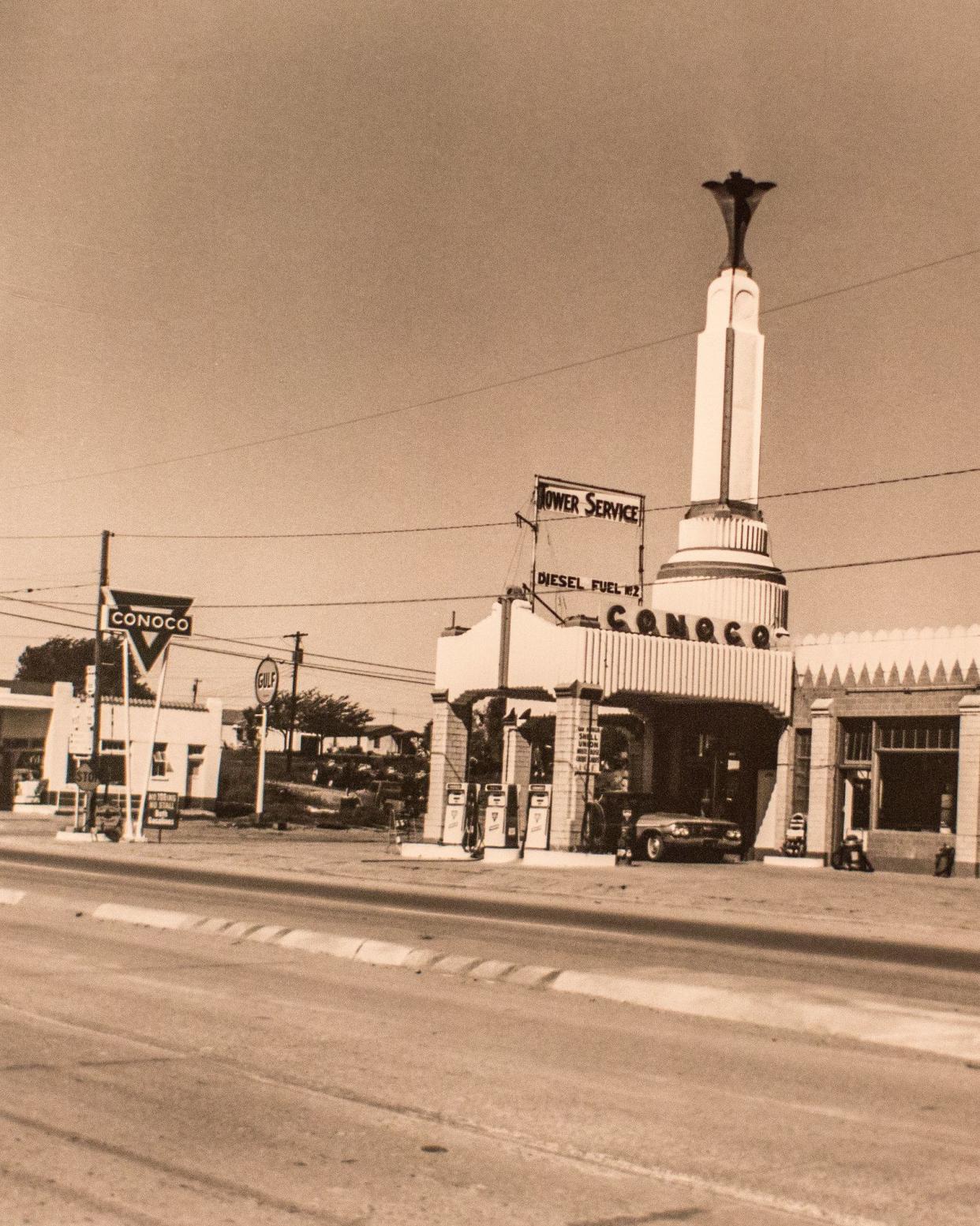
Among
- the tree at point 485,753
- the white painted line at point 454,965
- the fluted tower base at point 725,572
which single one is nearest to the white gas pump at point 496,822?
the fluted tower base at point 725,572

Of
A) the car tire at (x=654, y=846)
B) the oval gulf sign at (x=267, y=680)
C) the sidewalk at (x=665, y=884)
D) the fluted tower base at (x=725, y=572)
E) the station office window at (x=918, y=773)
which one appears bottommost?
the sidewalk at (x=665, y=884)

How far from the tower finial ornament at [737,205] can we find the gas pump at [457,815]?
16972 millimetres

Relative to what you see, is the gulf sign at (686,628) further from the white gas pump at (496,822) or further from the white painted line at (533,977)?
the white painted line at (533,977)

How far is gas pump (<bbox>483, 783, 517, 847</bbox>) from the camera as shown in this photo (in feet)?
125

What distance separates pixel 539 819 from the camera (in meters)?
36.7

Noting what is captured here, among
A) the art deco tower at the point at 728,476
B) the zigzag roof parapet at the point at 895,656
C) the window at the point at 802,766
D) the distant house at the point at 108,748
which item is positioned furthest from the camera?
the distant house at the point at 108,748

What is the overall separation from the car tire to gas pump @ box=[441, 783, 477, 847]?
181 inches

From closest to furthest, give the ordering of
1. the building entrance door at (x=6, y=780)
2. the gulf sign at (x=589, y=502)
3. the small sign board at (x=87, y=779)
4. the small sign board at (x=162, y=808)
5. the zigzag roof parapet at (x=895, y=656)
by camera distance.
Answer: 1. the zigzag roof parapet at (x=895, y=656)
2. the gulf sign at (x=589, y=502)
3. the small sign board at (x=87, y=779)
4. the small sign board at (x=162, y=808)
5. the building entrance door at (x=6, y=780)

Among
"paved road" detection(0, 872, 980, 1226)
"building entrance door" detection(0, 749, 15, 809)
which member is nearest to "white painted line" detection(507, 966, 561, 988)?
"paved road" detection(0, 872, 980, 1226)

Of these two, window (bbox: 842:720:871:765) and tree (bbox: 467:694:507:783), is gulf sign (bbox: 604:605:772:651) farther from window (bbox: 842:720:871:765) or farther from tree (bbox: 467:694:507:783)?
tree (bbox: 467:694:507:783)

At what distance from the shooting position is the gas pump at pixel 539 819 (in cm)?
3656

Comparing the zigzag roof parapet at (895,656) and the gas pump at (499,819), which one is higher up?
the zigzag roof parapet at (895,656)

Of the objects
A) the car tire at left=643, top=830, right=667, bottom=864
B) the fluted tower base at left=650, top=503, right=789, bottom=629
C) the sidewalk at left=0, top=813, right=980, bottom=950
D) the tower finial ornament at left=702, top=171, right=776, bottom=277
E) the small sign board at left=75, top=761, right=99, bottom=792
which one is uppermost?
the tower finial ornament at left=702, top=171, right=776, bottom=277

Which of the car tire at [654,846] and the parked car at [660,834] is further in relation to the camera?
the car tire at [654,846]
